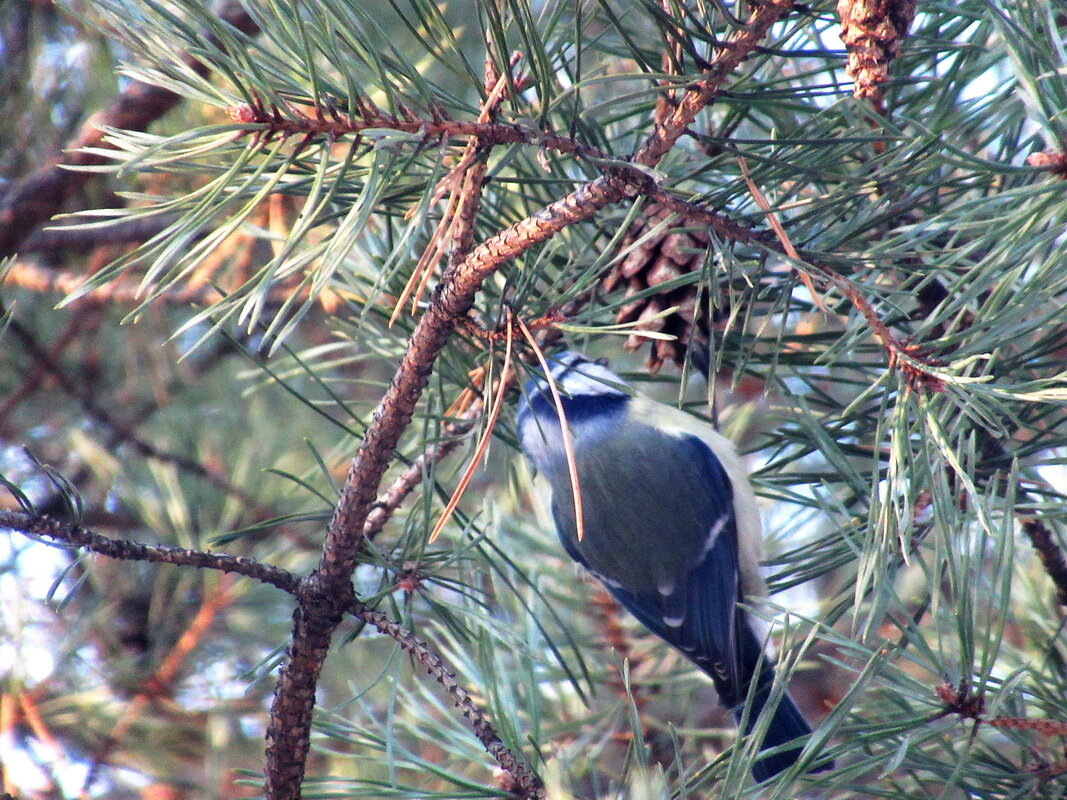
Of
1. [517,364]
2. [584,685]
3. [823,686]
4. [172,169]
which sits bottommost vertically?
[823,686]

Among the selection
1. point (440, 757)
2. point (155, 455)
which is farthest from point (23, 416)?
point (440, 757)

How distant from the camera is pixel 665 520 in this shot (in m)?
1.29

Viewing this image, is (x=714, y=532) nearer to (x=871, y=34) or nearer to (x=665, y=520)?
(x=665, y=520)

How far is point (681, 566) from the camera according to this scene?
1.27 metres

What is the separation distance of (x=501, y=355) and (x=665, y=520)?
61 centimetres

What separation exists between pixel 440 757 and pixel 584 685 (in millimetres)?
617

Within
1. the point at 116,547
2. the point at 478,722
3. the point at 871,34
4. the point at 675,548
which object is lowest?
the point at 675,548

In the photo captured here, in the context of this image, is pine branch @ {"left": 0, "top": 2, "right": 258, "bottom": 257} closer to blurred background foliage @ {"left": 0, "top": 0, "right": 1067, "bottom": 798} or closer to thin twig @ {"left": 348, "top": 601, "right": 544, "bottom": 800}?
blurred background foliage @ {"left": 0, "top": 0, "right": 1067, "bottom": 798}

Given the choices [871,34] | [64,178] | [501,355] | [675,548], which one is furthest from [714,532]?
[64,178]

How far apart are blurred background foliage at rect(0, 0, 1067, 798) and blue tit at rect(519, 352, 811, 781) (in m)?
0.07

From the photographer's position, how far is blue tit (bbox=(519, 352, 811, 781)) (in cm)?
122

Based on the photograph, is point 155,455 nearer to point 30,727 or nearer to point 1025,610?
point 30,727

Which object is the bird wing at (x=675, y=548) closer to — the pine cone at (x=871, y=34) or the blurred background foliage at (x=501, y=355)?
the blurred background foliage at (x=501, y=355)

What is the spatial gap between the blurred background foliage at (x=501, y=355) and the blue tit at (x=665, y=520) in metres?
0.07
